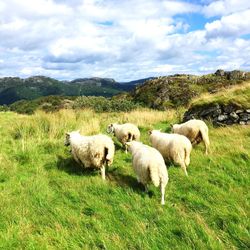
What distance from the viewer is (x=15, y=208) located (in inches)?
324

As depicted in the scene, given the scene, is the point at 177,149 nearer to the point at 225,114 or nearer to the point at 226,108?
the point at 225,114

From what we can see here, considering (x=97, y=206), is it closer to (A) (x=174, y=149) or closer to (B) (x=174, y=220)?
(B) (x=174, y=220)

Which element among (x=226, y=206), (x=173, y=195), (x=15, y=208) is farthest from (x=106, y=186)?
(x=226, y=206)

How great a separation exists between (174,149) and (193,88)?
60.4 m

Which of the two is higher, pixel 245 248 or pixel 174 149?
pixel 174 149

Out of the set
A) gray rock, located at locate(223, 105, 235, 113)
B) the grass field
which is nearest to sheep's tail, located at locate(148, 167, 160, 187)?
the grass field

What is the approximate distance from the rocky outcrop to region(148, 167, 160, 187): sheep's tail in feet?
32.7

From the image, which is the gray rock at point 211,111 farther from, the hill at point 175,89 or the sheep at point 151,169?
the hill at point 175,89

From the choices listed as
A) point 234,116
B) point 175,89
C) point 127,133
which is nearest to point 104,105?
point 234,116

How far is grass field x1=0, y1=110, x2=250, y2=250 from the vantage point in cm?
682

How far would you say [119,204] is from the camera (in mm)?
8375

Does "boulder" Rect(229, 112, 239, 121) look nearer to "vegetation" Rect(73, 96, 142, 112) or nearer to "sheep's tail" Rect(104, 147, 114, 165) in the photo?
"sheep's tail" Rect(104, 147, 114, 165)

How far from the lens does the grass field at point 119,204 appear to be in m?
6.82

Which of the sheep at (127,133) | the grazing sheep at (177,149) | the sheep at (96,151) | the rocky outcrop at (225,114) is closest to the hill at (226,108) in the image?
the rocky outcrop at (225,114)
